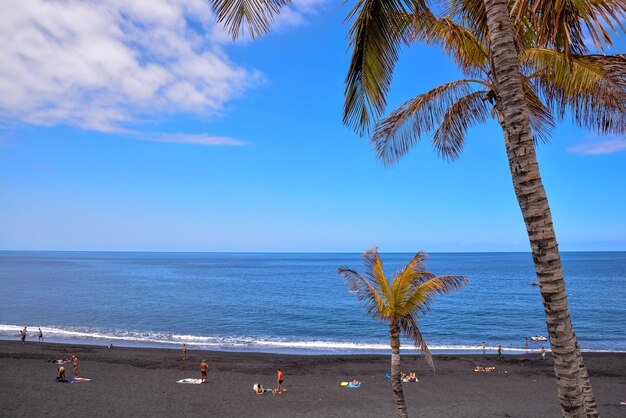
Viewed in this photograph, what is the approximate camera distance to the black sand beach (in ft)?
65.4

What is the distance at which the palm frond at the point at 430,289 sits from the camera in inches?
464

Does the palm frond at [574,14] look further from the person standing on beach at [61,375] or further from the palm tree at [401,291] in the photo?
the person standing on beach at [61,375]

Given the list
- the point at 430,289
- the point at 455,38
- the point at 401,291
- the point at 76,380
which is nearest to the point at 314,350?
the point at 76,380

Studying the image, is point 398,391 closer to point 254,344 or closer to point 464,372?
point 464,372

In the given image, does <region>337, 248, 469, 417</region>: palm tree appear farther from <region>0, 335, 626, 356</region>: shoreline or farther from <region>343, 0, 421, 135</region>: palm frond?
<region>0, 335, 626, 356</region>: shoreline

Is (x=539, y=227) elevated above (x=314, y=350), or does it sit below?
above

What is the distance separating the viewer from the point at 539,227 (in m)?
4.39

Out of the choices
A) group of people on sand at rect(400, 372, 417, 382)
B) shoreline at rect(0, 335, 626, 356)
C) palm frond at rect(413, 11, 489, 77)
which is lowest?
shoreline at rect(0, 335, 626, 356)

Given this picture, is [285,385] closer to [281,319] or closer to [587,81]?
[587,81]

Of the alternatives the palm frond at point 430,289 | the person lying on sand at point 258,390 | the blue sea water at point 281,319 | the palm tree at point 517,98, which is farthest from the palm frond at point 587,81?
the blue sea water at point 281,319

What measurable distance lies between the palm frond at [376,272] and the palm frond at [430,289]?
0.62 metres

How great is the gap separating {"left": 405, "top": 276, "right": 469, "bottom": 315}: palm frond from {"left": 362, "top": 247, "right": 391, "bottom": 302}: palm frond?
62cm

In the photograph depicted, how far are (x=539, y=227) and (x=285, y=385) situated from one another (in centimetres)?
2243

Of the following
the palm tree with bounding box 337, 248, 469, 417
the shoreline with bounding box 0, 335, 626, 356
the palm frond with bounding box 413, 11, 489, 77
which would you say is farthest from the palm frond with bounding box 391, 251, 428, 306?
the shoreline with bounding box 0, 335, 626, 356
